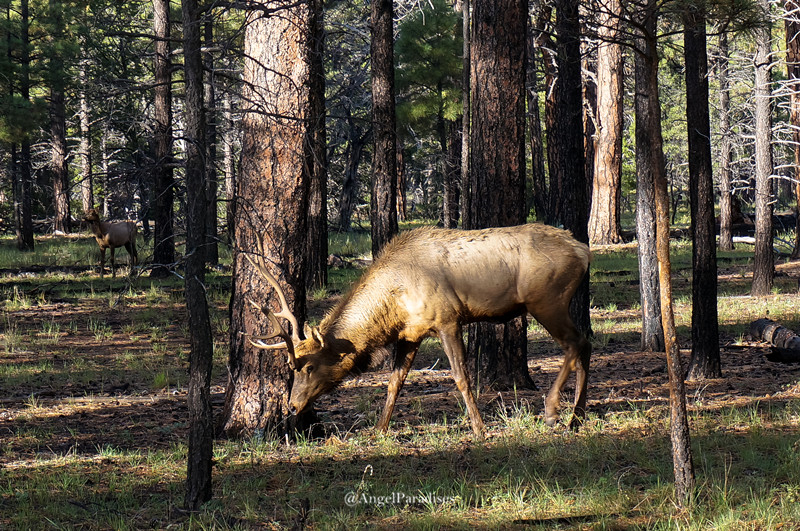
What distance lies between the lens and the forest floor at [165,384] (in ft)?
25.3

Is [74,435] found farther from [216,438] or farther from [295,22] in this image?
[295,22]

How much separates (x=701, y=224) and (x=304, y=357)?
5.12m

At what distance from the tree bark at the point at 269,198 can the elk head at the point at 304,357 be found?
0.15 m

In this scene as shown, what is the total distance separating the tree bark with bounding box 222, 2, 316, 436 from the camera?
7617mm

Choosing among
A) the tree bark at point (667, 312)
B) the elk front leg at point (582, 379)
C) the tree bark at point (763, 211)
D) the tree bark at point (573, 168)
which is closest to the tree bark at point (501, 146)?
the elk front leg at point (582, 379)

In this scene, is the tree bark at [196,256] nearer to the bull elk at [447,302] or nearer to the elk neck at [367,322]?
the bull elk at [447,302]

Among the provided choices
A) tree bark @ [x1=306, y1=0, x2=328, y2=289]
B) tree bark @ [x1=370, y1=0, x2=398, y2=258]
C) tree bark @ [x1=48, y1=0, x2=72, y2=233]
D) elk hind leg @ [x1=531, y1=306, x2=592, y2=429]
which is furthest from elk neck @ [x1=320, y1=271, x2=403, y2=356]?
tree bark @ [x1=48, y1=0, x2=72, y2=233]

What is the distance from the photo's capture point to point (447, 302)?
7.88 m

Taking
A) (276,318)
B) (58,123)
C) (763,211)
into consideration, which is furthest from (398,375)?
(58,123)

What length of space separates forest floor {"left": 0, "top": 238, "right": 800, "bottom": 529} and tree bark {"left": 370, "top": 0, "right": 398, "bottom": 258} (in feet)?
7.22

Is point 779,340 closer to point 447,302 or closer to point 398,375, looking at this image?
point 447,302

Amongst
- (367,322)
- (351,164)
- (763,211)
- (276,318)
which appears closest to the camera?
(276,318)

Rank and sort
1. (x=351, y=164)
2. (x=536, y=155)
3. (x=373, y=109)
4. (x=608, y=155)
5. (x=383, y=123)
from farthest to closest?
(x=351, y=164)
(x=536, y=155)
(x=608, y=155)
(x=373, y=109)
(x=383, y=123)

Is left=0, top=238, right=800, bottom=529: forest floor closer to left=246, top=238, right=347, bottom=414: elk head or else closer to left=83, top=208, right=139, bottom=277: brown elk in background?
left=246, top=238, right=347, bottom=414: elk head
